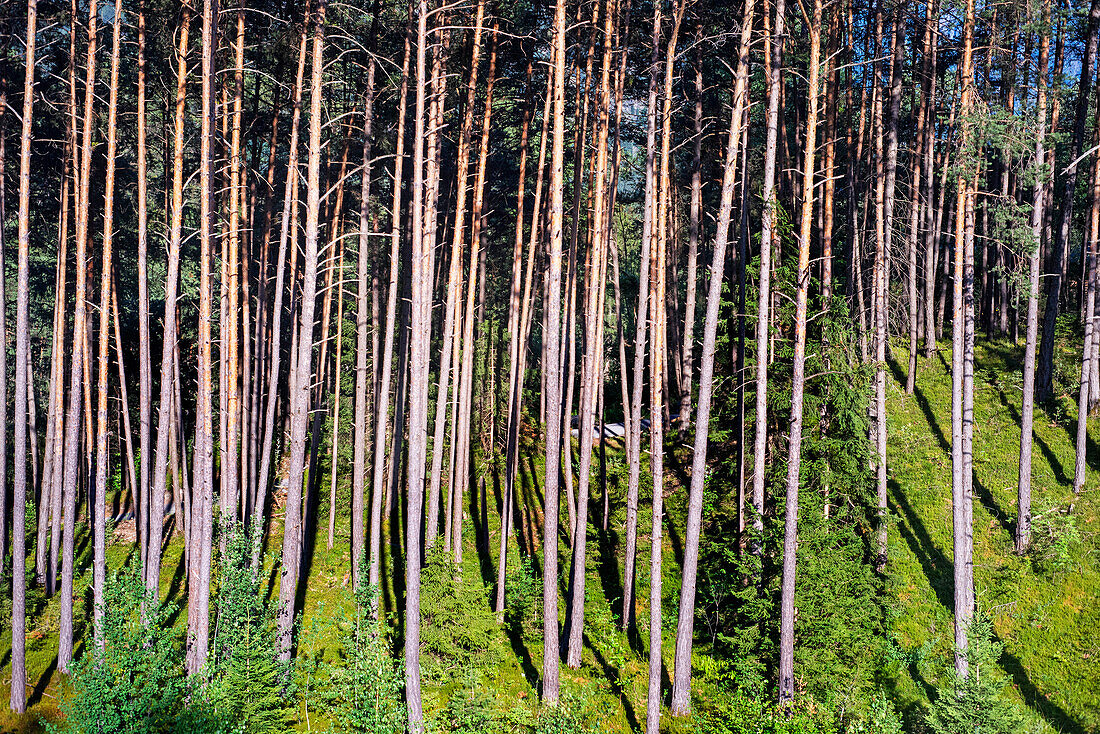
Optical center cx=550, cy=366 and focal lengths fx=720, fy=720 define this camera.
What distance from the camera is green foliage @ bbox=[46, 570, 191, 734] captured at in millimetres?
8922

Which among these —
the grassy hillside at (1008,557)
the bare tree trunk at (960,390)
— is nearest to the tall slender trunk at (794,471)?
the grassy hillside at (1008,557)

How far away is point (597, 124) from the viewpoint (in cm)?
1450

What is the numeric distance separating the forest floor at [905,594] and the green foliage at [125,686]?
6.80 ft

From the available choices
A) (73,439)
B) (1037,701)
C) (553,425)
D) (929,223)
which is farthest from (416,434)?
(929,223)

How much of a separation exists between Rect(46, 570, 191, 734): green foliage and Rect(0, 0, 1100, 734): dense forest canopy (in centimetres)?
10

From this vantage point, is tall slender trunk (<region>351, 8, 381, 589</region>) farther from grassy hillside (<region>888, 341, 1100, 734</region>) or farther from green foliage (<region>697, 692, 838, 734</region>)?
grassy hillside (<region>888, 341, 1100, 734</region>)

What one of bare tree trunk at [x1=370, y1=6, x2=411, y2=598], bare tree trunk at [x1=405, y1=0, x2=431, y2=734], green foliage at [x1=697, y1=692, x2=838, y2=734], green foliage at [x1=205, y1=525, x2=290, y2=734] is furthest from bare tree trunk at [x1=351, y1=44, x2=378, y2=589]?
green foliage at [x1=697, y1=692, x2=838, y2=734]

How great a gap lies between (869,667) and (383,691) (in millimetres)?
8227

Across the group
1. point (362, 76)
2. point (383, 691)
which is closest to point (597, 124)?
point (362, 76)

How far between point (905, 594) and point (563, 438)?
8371mm

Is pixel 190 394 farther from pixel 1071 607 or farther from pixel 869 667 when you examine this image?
pixel 1071 607

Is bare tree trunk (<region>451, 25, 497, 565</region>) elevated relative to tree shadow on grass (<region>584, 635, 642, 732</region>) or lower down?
elevated

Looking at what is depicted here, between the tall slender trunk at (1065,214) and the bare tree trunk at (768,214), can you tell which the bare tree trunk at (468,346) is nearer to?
the bare tree trunk at (768,214)

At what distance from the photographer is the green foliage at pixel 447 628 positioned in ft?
37.8
